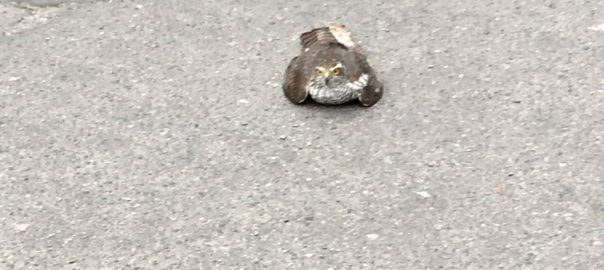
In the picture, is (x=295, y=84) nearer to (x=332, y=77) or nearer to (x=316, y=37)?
(x=332, y=77)

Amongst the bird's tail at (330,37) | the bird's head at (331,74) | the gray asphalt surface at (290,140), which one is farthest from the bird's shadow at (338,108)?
the bird's tail at (330,37)

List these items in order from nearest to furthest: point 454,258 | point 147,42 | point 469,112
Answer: point 454,258 < point 469,112 < point 147,42

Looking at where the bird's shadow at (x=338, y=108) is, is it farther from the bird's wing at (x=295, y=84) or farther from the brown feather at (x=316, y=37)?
the brown feather at (x=316, y=37)

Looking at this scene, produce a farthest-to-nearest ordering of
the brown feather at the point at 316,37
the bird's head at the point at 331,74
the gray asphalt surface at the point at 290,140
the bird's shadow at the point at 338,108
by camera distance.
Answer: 1. the brown feather at the point at 316,37
2. the bird's shadow at the point at 338,108
3. the bird's head at the point at 331,74
4. the gray asphalt surface at the point at 290,140

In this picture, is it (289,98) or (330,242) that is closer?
(330,242)

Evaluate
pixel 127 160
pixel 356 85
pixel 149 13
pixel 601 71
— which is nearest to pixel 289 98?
pixel 356 85

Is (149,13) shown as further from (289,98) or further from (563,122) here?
(563,122)
